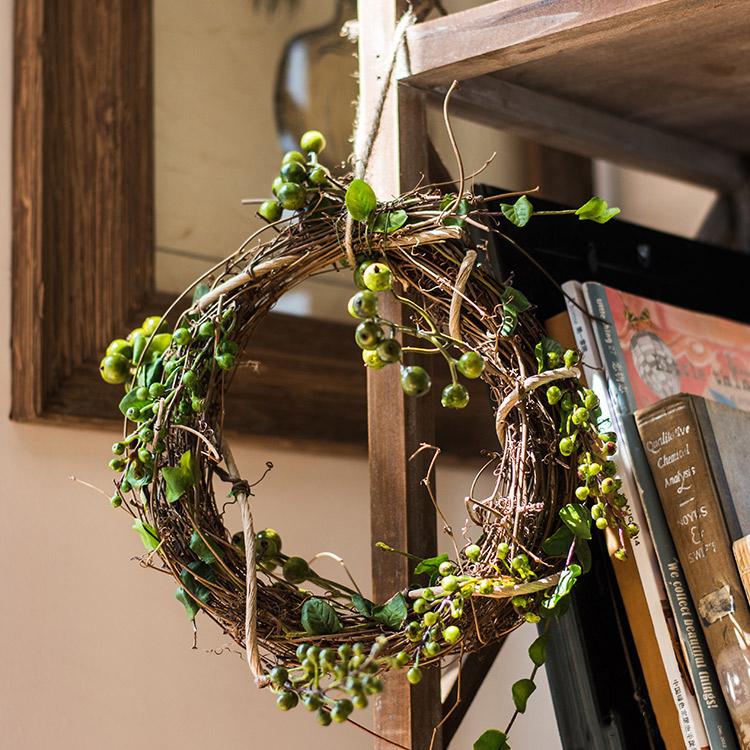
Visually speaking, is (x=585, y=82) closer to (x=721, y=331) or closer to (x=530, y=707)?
(x=721, y=331)

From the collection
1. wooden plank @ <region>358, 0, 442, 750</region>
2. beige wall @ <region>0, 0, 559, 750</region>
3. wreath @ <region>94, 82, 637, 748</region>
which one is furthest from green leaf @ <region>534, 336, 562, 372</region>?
beige wall @ <region>0, 0, 559, 750</region>

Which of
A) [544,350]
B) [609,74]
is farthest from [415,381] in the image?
[609,74]

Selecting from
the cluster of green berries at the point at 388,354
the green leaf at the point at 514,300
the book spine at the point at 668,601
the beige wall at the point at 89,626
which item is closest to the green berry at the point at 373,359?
the cluster of green berries at the point at 388,354

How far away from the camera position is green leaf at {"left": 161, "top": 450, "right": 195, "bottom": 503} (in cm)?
68

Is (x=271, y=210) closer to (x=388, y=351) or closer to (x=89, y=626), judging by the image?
(x=388, y=351)

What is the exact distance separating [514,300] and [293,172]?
0.49 feet

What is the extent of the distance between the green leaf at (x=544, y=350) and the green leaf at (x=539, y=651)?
0.53 ft

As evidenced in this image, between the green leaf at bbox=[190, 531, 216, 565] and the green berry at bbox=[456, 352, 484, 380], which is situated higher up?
the green berry at bbox=[456, 352, 484, 380]

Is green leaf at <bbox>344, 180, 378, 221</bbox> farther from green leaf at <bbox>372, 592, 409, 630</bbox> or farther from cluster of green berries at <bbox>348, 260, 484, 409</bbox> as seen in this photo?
green leaf at <bbox>372, 592, 409, 630</bbox>

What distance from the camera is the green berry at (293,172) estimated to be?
695 millimetres

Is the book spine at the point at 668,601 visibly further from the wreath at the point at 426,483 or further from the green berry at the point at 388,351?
the green berry at the point at 388,351

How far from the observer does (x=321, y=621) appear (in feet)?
2.16

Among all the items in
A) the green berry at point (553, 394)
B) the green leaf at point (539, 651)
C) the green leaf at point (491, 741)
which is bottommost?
the green leaf at point (491, 741)

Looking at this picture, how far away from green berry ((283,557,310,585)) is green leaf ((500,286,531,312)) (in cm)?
20
